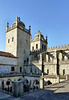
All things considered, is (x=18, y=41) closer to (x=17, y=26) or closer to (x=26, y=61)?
(x=17, y=26)

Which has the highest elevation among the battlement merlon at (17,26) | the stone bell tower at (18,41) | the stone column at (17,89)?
the battlement merlon at (17,26)

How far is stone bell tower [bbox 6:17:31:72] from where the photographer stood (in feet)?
121

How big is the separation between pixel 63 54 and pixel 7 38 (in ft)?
79.7

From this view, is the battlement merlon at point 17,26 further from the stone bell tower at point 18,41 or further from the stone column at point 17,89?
the stone column at point 17,89

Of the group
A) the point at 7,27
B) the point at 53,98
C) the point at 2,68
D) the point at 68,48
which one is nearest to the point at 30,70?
the point at 2,68

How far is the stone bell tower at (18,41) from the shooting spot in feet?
121

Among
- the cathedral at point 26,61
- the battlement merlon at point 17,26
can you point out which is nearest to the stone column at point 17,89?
the cathedral at point 26,61

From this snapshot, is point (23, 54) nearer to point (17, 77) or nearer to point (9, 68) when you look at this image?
point (9, 68)

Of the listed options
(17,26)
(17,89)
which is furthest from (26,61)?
(17,89)

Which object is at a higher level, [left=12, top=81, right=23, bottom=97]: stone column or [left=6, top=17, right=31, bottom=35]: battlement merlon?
[left=6, top=17, right=31, bottom=35]: battlement merlon

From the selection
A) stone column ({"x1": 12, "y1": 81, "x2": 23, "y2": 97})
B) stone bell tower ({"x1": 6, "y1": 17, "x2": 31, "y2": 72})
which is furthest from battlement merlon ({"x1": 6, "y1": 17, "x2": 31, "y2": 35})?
stone column ({"x1": 12, "y1": 81, "x2": 23, "y2": 97})

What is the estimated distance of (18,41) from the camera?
37125mm

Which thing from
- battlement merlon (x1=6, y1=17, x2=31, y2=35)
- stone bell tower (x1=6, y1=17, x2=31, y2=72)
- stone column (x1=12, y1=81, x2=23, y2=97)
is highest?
battlement merlon (x1=6, y1=17, x2=31, y2=35)

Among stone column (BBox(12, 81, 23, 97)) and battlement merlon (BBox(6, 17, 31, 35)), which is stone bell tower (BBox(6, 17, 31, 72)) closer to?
battlement merlon (BBox(6, 17, 31, 35))
